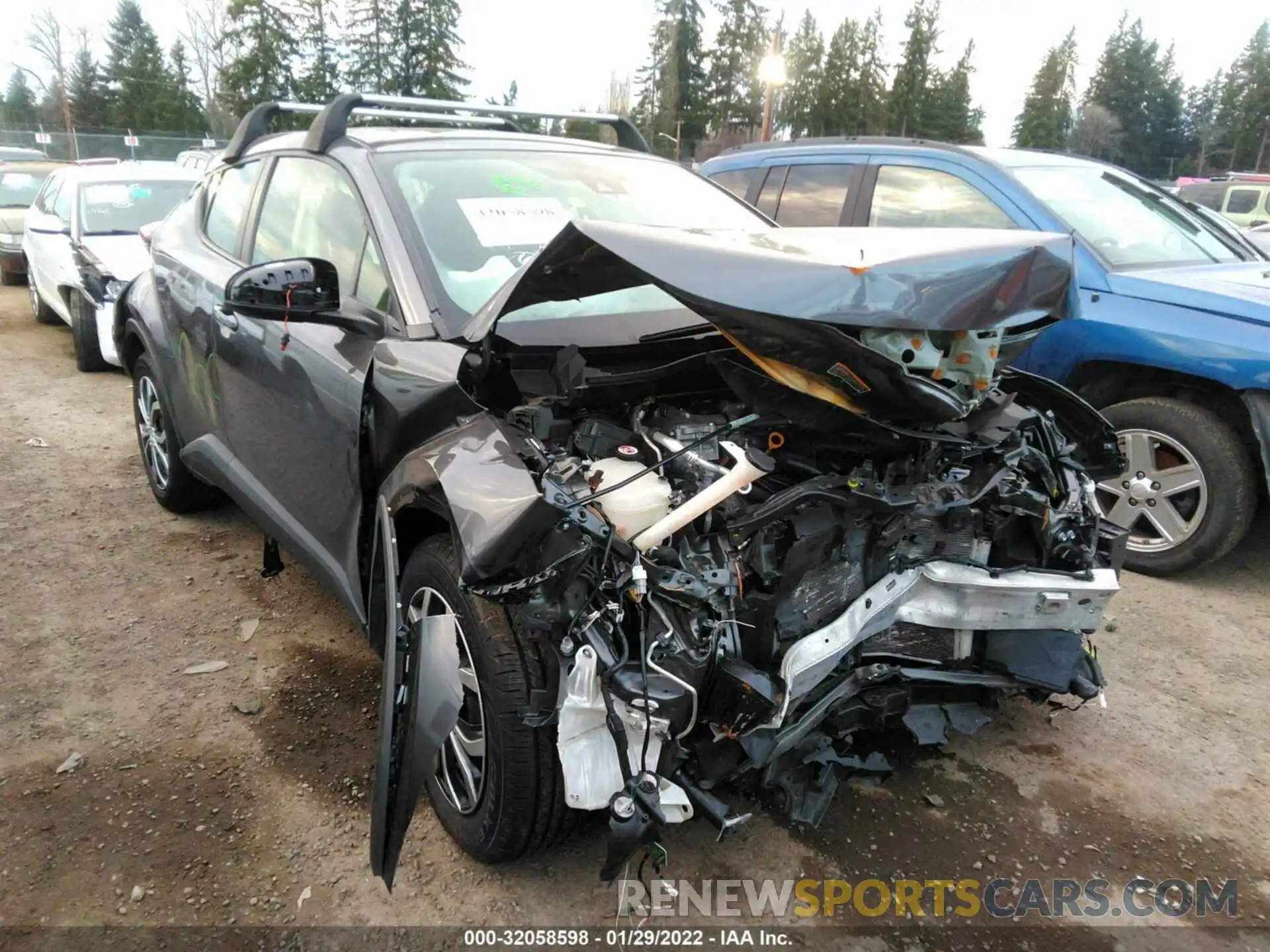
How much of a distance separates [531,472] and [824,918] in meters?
1.40

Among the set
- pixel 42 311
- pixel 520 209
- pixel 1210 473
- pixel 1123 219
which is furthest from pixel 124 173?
pixel 1210 473

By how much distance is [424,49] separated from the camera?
156ft

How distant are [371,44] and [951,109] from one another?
37671mm

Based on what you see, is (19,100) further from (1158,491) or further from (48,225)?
(1158,491)

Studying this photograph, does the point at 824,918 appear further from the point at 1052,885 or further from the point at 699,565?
the point at 699,565

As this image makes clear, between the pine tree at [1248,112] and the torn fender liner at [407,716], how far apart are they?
7403cm

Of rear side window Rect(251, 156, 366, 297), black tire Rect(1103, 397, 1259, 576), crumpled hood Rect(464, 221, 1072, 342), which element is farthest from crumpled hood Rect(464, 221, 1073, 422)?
black tire Rect(1103, 397, 1259, 576)

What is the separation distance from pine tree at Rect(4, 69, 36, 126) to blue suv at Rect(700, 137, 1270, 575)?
75355 mm

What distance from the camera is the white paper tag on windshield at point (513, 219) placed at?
2873 millimetres

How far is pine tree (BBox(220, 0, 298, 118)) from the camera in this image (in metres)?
46.0

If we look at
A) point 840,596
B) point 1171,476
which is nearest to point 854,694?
point 840,596

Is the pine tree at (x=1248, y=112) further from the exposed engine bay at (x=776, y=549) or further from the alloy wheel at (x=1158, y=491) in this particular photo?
the exposed engine bay at (x=776, y=549)

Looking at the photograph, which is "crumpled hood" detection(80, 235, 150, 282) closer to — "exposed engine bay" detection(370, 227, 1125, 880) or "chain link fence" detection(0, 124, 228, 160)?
"exposed engine bay" detection(370, 227, 1125, 880)

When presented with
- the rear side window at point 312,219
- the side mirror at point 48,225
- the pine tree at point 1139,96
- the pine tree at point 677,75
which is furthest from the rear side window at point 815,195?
the pine tree at point 1139,96
